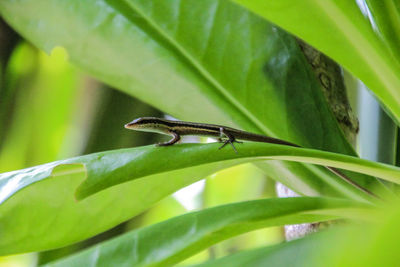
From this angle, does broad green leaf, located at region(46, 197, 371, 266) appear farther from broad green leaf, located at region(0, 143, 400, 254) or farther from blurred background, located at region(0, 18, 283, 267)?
blurred background, located at region(0, 18, 283, 267)

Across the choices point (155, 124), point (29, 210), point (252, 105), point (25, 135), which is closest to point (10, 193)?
point (29, 210)

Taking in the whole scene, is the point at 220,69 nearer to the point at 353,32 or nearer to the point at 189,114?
the point at 189,114

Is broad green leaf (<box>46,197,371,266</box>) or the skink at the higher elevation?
the skink

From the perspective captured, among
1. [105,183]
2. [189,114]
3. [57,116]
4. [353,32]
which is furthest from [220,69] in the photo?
[57,116]

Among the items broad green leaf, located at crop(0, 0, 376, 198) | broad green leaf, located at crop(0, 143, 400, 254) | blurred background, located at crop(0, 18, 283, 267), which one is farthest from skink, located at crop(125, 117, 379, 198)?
broad green leaf, located at crop(0, 143, 400, 254)

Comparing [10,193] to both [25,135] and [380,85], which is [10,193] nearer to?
[380,85]

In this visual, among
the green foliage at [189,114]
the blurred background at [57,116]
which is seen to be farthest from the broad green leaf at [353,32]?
the blurred background at [57,116]

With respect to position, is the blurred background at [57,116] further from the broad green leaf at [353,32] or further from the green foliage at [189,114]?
the broad green leaf at [353,32]
